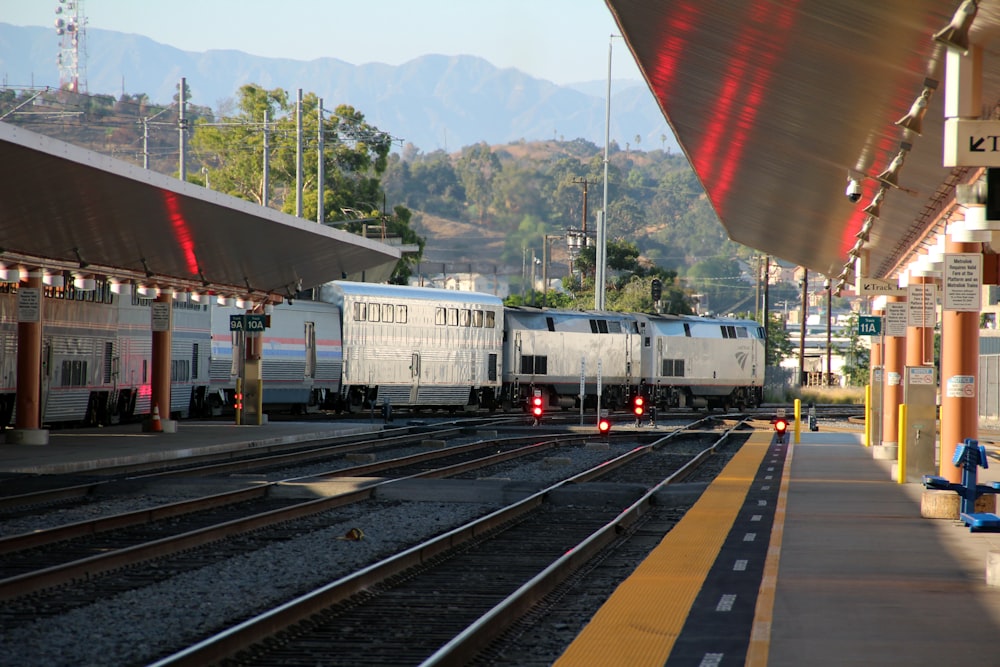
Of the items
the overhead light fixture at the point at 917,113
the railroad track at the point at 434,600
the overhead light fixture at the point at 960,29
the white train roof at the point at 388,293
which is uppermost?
the white train roof at the point at 388,293

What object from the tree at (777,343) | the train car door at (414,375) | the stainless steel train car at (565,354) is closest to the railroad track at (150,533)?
the train car door at (414,375)

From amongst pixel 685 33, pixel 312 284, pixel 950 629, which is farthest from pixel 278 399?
pixel 950 629

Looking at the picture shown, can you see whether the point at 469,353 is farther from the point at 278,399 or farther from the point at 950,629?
the point at 950,629

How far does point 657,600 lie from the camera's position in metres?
10.5

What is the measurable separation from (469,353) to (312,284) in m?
11.8

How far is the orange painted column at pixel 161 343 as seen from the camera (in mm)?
32375

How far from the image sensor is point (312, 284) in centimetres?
3734

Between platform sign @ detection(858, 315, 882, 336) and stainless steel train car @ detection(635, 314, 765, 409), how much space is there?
23968 mm

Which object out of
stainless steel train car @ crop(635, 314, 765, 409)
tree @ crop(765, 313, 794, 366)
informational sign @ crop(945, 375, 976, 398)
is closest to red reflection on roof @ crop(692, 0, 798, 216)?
informational sign @ crop(945, 375, 976, 398)

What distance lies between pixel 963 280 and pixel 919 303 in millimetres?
6959

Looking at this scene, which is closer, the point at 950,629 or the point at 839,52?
the point at 950,629

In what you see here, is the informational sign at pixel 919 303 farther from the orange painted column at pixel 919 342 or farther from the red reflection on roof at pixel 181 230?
the red reflection on roof at pixel 181 230

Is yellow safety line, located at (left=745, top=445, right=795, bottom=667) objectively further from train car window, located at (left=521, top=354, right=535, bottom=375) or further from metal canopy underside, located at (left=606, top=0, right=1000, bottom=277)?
train car window, located at (left=521, top=354, right=535, bottom=375)

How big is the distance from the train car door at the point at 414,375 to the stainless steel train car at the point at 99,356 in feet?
25.6
